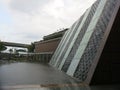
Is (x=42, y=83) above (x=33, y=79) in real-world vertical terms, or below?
above

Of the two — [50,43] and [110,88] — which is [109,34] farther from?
[50,43]

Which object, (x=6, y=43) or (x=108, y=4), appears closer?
(x=108, y=4)

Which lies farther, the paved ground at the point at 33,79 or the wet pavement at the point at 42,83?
the paved ground at the point at 33,79

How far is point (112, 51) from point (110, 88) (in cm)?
239

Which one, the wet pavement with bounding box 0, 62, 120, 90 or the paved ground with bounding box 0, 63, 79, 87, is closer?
the wet pavement with bounding box 0, 62, 120, 90

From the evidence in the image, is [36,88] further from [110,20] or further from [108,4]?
[108,4]

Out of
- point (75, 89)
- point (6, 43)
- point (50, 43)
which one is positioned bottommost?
point (6, 43)

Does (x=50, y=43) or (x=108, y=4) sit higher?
(x=108, y=4)

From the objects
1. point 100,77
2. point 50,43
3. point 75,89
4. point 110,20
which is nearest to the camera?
point 75,89

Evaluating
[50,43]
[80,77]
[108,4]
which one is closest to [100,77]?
[80,77]

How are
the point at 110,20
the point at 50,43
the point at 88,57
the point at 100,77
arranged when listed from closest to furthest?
the point at 100,77
the point at 110,20
the point at 88,57
the point at 50,43

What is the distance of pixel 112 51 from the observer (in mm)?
11320

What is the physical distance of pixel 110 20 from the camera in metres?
11.8

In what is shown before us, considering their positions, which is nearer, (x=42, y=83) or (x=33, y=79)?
(x=42, y=83)
